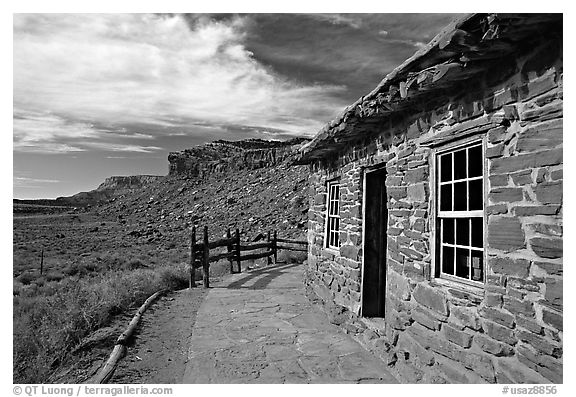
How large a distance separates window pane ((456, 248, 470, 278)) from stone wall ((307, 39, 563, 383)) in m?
0.26

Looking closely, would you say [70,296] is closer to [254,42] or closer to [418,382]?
[254,42]

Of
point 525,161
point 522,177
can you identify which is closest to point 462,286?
point 522,177

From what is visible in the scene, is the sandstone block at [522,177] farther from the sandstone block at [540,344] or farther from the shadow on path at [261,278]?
the shadow on path at [261,278]

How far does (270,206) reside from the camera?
35438 millimetres

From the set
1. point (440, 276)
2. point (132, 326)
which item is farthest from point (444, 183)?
point (132, 326)

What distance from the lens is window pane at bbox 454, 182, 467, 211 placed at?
4.49m

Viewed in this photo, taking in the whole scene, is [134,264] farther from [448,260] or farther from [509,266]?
[509,266]

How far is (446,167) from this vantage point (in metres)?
4.62

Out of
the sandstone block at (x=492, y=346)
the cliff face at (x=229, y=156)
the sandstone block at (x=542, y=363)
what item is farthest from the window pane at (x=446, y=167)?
the cliff face at (x=229, y=156)

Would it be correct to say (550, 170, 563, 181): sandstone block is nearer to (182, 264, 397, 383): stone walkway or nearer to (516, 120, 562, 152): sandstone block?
(516, 120, 562, 152): sandstone block

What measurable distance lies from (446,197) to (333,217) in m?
4.02

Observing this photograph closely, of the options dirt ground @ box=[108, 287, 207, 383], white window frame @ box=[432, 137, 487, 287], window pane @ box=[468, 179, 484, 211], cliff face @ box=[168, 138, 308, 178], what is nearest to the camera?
white window frame @ box=[432, 137, 487, 287]

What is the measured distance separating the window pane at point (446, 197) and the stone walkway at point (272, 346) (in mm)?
2099

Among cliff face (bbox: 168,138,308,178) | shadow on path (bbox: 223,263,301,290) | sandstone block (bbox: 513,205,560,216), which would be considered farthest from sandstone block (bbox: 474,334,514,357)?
cliff face (bbox: 168,138,308,178)
